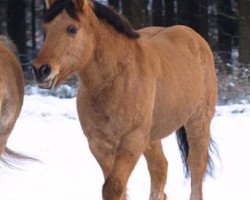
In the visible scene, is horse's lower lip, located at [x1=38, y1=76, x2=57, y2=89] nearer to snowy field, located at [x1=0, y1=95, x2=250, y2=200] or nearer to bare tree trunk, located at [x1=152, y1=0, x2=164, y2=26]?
snowy field, located at [x1=0, y1=95, x2=250, y2=200]

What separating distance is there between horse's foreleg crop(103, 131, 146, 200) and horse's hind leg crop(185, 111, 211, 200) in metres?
1.71

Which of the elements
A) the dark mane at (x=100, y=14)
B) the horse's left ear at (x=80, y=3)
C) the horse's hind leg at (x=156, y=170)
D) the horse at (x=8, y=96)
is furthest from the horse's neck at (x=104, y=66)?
the horse's hind leg at (x=156, y=170)

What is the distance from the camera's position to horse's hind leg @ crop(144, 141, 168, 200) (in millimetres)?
7083

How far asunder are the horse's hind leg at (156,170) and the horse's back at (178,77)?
0.56 metres

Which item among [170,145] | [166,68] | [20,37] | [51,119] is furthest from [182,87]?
[20,37]

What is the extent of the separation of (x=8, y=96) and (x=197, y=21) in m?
17.5

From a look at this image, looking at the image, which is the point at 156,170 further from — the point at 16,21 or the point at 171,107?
the point at 16,21

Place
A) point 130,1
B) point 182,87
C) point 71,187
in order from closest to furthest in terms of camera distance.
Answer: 1. point 182,87
2. point 71,187
3. point 130,1

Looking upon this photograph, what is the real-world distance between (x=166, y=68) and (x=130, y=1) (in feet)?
52.3

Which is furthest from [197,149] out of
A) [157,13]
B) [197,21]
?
[157,13]

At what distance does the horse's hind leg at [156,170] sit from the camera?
708cm

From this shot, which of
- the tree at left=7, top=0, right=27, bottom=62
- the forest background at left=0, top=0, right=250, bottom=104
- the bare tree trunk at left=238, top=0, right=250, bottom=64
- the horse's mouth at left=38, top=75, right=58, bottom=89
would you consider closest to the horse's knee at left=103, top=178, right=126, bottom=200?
the horse's mouth at left=38, top=75, right=58, bottom=89

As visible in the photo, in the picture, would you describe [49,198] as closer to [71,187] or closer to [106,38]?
[71,187]

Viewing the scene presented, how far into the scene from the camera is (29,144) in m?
10.8
